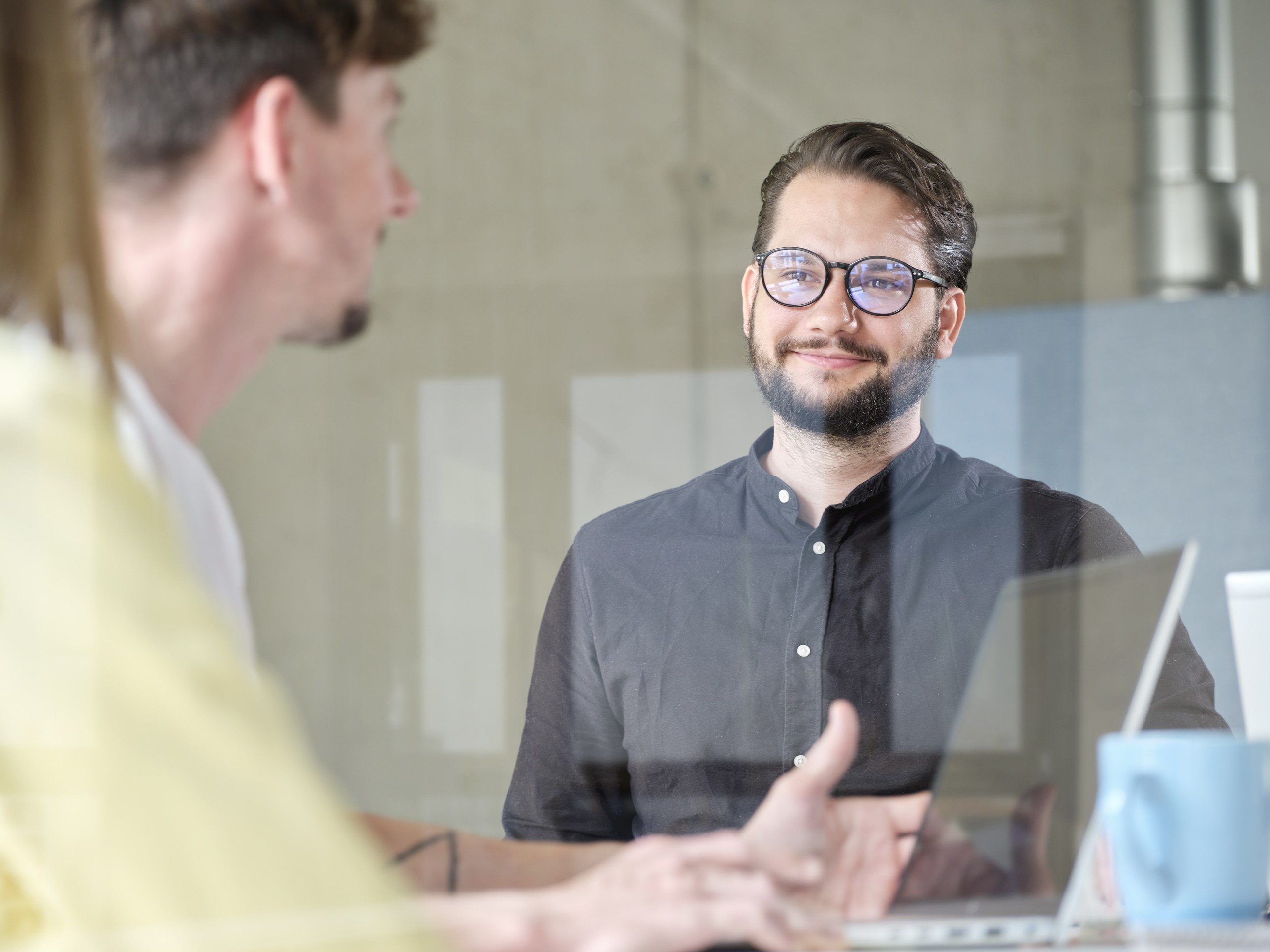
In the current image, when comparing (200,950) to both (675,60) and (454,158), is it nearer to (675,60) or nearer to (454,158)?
(454,158)

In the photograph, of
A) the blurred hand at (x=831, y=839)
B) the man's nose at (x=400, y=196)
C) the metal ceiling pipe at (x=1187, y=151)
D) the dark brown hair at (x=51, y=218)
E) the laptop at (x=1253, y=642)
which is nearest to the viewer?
the dark brown hair at (x=51, y=218)

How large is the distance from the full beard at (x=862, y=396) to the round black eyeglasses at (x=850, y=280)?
0.16 ft

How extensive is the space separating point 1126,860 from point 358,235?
0.61m

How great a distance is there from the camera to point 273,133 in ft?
2.47

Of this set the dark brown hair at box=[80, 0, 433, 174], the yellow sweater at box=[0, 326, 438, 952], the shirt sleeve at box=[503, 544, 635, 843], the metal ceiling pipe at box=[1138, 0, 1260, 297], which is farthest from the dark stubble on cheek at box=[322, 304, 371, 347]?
the metal ceiling pipe at box=[1138, 0, 1260, 297]

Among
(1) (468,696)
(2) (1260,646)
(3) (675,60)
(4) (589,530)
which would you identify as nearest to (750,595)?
(4) (589,530)

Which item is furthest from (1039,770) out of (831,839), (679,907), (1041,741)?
(679,907)

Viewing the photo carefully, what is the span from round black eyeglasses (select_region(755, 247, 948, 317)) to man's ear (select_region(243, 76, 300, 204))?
2.31ft

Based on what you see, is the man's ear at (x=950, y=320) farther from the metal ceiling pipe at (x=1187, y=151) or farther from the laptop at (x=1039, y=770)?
the laptop at (x=1039, y=770)

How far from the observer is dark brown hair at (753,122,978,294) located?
4.59 ft

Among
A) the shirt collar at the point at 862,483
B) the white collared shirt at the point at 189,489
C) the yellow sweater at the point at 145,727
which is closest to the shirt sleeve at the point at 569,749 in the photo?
the shirt collar at the point at 862,483

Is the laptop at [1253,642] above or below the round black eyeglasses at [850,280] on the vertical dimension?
below

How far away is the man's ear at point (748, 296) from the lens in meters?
1.45

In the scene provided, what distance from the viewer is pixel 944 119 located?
1494mm
